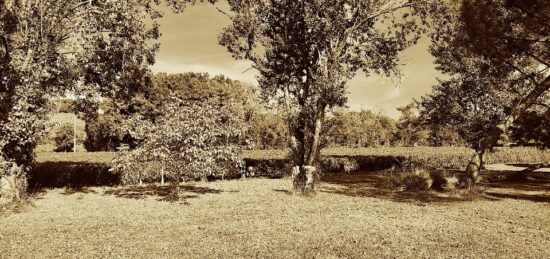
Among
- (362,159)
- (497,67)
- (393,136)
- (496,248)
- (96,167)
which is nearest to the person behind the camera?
(496,248)

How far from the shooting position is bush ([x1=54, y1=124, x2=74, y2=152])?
304ft

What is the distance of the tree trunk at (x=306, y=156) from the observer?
64.8ft

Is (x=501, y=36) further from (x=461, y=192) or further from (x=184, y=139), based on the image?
(x=184, y=139)

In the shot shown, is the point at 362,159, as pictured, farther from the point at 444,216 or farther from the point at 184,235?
the point at 184,235

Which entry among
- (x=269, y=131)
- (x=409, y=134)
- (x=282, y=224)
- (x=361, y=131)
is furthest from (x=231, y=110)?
(x=409, y=134)

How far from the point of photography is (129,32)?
21.0 meters

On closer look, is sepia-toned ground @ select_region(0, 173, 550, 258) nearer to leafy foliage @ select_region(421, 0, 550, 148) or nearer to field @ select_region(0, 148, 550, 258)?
field @ select_region(0, 148, 550, 258)

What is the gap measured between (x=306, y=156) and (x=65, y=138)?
281 feet

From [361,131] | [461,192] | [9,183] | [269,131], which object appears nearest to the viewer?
[9,183]

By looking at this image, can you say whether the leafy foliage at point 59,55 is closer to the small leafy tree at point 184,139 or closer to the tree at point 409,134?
the small leafy tree at point 184,139

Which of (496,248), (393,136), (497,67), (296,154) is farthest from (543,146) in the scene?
(393,136)

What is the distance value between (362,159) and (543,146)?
1652 cm

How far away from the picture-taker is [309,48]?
2233cm

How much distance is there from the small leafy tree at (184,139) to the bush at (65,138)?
3293 inches
